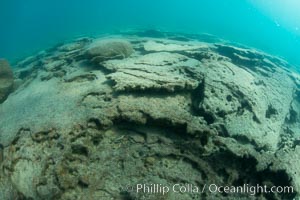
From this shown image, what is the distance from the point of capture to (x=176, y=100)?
4.68 meters

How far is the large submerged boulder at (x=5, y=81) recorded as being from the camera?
617 centimetres

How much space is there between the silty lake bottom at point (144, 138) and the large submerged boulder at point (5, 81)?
30cm

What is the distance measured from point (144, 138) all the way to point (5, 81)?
13.9 feet

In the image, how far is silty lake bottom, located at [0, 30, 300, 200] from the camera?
138 inches

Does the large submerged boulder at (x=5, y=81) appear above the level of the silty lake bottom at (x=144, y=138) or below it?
above

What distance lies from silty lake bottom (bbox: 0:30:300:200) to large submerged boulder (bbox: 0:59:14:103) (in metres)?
0.30

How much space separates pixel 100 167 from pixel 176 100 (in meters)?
1.75

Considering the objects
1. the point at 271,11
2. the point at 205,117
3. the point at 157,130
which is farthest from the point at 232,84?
the point at 271,11
